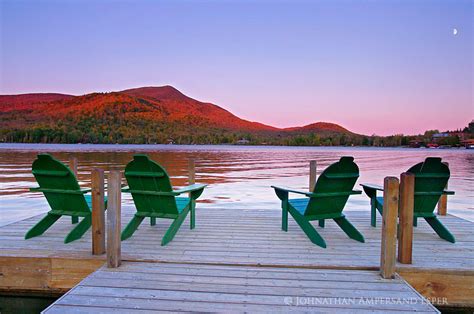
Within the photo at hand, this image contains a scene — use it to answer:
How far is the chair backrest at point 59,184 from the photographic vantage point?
4125 mm

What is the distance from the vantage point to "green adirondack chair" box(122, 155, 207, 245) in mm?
4059

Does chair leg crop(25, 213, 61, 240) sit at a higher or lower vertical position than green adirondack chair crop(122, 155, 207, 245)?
lower

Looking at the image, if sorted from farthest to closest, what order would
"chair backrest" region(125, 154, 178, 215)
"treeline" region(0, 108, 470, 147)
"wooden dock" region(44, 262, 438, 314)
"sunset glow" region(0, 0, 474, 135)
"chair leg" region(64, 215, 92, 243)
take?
"treeline" region(0, 108, 470, 147) → "sunset glow" region(0, 0, 474, 135) → "chair leg" region(64, 215, 92, 243) → "chair backrest" region(125, 154, 178, 215) → "wooden dock" region(44, 262, 438, 314)

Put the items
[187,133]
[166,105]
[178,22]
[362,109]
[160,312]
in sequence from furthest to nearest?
1. [166,105]
2. [187,133]
3. [362,109]
4. [178,22]
5. [160,312]

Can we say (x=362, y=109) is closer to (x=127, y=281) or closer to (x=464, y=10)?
(x=464, y=10)

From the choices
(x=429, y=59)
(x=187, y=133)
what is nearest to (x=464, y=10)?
(x=429, y=59)

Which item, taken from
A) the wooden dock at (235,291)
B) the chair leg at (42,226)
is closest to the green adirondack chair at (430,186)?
the wooden dock at (235,291)

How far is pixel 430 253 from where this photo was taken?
3.88 m

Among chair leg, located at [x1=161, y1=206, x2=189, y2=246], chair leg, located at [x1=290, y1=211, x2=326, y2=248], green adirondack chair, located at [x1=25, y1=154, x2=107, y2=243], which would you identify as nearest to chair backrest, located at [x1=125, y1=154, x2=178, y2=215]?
chair leg, located at [x1=161, y1=206, x2=189, y2=246]

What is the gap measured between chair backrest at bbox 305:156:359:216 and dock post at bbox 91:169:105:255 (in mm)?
2325

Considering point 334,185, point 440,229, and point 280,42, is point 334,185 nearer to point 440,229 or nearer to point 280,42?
point 440,229

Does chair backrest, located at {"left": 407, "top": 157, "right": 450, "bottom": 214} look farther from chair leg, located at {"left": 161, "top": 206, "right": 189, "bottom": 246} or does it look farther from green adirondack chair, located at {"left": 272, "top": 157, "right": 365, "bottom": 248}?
chair leg, located at {"left": 161, "top": 206, "right": 189, "bottom": 246}

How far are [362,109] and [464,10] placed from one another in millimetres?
23921

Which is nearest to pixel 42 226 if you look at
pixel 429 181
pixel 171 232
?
pixel 171 232
